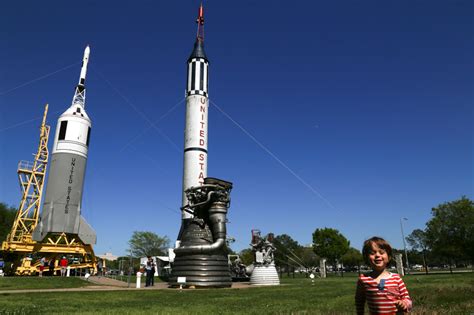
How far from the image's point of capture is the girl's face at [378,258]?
401 centimetres

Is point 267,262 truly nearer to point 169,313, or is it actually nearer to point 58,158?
point 169,313

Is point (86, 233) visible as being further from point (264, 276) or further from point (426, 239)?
point (426, 239)

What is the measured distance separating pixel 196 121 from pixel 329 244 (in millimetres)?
35024

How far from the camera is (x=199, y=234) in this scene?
Answer: 2447 cm

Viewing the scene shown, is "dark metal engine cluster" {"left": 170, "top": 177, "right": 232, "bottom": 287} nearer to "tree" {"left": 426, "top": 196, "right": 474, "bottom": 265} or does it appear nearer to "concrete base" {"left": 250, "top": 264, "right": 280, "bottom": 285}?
"concrete base" {"left": 250, "top": 264, "right": 280, "bottom": 285}

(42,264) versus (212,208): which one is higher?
(212,208)

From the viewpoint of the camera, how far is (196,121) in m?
41.7

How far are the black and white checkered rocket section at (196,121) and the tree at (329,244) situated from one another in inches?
1228

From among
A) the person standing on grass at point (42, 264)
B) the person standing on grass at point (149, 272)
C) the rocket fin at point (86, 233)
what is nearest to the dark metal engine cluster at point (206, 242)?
the person standing on grass at point (149, 272)

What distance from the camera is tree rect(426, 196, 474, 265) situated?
138 feet

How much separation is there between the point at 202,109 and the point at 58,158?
17.3 meters

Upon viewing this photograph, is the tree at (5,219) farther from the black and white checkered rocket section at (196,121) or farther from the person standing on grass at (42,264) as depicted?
the black and white checkered rocket section at (196,121)

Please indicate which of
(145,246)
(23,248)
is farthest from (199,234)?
(145,246)

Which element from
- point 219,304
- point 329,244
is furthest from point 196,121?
point 329,244
